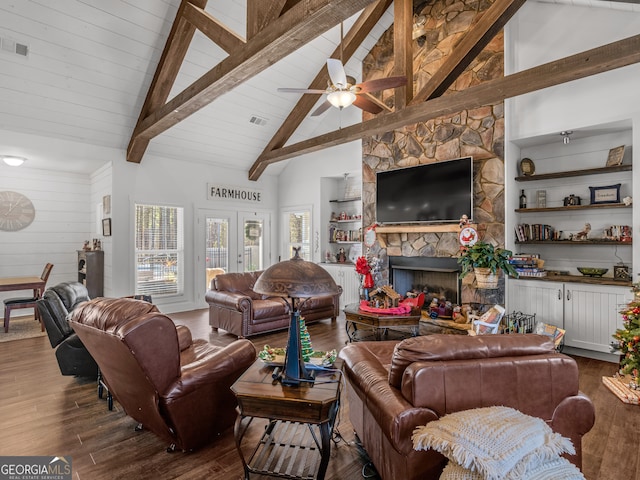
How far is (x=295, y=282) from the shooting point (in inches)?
73.7

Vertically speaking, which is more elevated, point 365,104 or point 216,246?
point 365,104

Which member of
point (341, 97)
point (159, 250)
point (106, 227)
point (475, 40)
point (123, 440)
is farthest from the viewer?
point (159, 250)

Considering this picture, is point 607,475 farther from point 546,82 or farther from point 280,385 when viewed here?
point 546,82

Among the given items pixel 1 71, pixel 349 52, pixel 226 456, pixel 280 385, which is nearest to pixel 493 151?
pixel 349 52

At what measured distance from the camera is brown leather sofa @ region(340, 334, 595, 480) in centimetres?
156

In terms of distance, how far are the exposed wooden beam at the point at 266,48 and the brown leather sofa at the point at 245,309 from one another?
8.18 feet

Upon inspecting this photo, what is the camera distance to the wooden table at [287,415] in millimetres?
1788

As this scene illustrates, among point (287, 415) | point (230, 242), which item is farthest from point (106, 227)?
point (287, 415)

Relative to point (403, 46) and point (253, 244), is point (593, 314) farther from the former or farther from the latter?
point (253, 244)

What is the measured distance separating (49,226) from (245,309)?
4685 millimetres

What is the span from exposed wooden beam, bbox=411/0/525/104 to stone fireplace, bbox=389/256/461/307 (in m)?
2.43

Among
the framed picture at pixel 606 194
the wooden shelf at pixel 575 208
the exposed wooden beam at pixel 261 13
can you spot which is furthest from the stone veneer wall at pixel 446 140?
the exposed wooden beam at pixel 261 13

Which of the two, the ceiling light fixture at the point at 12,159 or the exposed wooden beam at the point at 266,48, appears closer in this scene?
the exposed wooden beam at the point at 266,48

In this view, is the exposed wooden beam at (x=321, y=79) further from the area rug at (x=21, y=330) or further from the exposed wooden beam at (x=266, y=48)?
the area rug at (x=21, y=330)
